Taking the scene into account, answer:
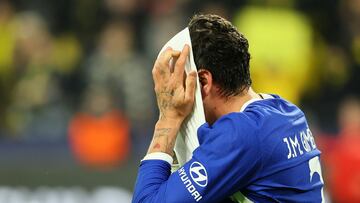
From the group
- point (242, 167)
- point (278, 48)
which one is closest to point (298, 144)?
point (242, 167)

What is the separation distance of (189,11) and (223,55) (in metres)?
6.57

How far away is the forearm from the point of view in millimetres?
4133

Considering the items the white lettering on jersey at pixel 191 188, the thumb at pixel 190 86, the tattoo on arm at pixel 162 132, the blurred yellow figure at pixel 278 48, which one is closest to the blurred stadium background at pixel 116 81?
the blurred yellow figure at pixel 278 48

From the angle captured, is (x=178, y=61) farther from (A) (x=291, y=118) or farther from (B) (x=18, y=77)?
(B) (x=18, y=77)

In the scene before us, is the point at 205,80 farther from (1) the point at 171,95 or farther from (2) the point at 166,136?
(2) the point at 166,136

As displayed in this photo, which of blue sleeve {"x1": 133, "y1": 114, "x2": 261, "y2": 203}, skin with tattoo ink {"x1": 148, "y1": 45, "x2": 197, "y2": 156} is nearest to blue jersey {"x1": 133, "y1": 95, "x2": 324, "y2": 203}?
blue sleeve {"x1": 133, "y1": 114, "x2": 261, "y2": 203}

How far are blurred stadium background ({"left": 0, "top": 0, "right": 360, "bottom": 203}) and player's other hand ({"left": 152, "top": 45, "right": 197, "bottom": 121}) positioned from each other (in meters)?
4.33

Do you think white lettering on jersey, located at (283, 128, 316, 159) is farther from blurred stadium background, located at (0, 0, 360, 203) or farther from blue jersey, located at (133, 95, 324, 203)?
blurred stadium background, located at (0, 0, 360, 203)

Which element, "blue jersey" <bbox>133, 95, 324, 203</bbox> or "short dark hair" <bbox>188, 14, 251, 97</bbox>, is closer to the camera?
"blue jersey" <bbox>133, 95, 324, 203</bbox>

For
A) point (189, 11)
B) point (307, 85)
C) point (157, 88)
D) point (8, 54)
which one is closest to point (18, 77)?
point (8, 54)

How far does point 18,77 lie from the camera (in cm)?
1045

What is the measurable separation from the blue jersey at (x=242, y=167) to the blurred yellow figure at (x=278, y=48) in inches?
219

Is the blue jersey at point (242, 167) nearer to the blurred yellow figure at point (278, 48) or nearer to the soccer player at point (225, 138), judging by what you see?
the soccer player at point (225, 138)

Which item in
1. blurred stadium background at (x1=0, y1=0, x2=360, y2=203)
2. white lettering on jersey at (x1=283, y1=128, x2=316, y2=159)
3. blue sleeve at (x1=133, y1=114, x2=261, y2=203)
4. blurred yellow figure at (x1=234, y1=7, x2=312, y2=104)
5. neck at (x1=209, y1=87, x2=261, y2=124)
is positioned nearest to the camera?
blue sleeve at (x1=133, y1=114, x2=261, y2=203)
